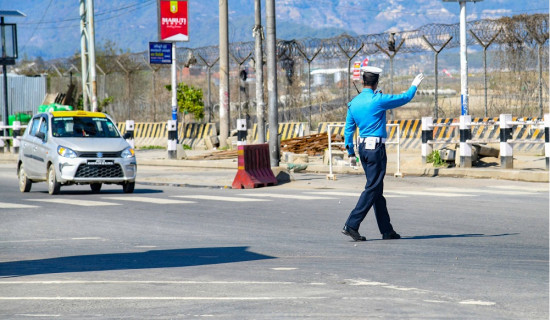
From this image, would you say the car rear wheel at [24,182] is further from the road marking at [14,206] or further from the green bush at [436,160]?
the green bush at [436,160]

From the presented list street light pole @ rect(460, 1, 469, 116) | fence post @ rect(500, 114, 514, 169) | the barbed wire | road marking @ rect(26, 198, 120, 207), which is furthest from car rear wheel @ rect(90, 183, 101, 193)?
the barbed wire

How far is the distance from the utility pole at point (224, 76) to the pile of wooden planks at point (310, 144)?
4538 millimetres

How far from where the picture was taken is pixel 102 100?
50.1m

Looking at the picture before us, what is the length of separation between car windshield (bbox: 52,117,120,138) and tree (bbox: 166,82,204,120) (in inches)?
874

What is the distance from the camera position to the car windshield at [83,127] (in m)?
20.7

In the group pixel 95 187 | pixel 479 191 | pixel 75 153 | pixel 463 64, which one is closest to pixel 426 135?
pixel 463 64

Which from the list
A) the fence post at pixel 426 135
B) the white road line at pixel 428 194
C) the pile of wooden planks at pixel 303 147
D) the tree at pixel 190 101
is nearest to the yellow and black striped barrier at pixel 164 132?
the tree at pixel 190 101

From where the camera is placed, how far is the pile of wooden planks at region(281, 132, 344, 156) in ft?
107

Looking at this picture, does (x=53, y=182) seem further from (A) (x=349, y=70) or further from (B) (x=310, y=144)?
(A) (x=349, y=70)

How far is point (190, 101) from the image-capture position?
143ft

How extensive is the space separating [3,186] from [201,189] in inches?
192

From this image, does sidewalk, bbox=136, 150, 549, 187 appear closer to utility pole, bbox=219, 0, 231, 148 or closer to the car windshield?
the car windshield

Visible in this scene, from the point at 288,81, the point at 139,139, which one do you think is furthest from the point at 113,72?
the point at 288,81

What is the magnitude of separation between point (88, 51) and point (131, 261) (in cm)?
3032
